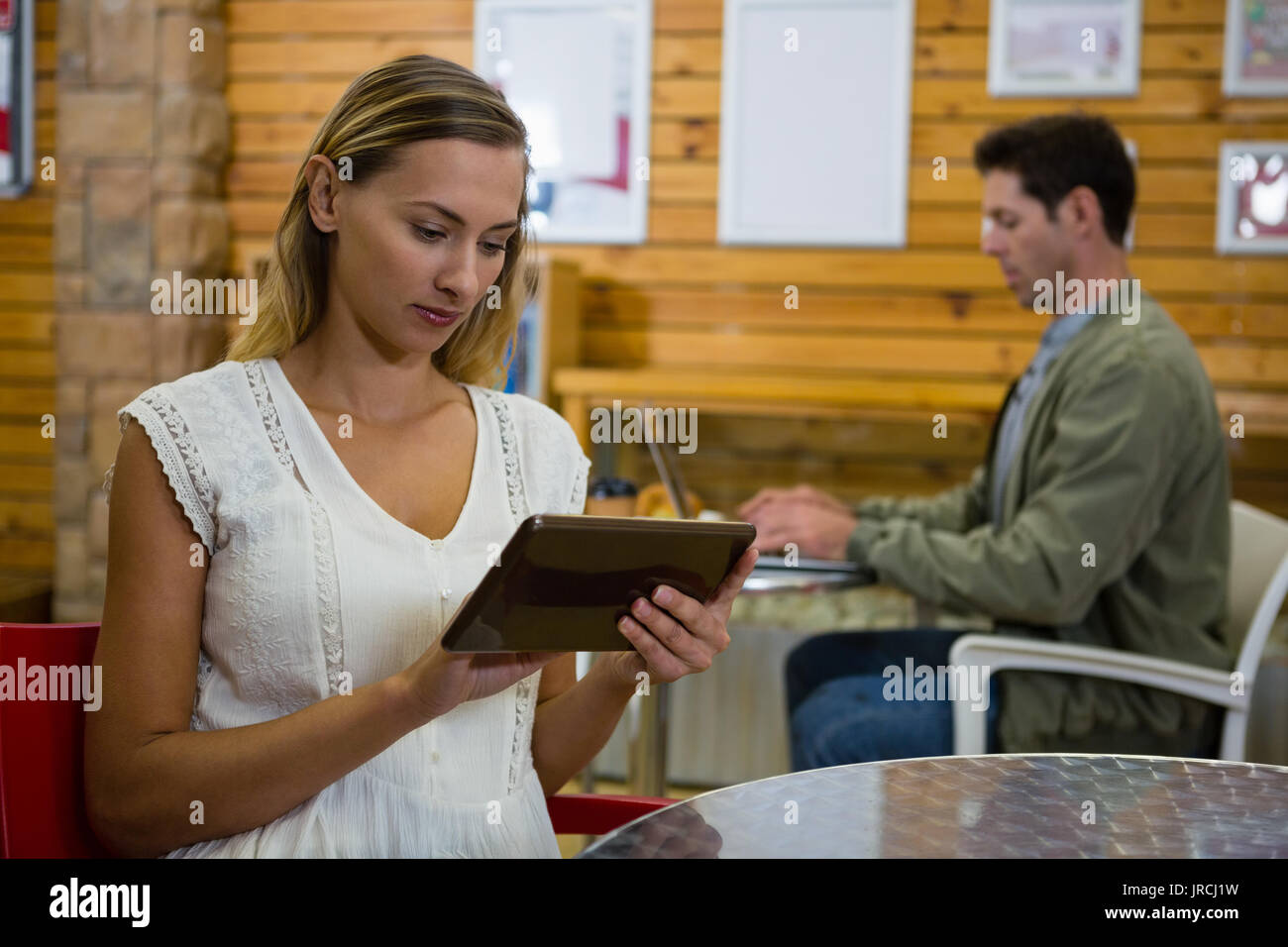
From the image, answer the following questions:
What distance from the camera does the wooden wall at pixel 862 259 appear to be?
385 centimetres

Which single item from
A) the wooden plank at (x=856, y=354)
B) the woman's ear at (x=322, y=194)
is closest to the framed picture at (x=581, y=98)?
the wooden plank at (x=856, y=354)

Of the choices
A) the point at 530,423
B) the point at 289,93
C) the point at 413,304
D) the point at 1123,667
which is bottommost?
the point at 1123,667

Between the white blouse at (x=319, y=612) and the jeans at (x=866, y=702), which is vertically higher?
the white blouse at (x=319, y=612)

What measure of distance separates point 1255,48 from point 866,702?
263 centimetres

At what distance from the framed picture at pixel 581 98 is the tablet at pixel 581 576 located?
3.22 metres

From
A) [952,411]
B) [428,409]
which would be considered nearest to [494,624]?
[428,409]

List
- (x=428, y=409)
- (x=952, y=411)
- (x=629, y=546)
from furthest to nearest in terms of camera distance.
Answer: (x=952, y=411) → (x=428, y=409) → (x=629, y=546)

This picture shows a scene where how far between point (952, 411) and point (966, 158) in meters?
0.86

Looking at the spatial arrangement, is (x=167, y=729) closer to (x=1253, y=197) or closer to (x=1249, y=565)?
(x=1249, y=565)

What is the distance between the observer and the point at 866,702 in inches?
93.1

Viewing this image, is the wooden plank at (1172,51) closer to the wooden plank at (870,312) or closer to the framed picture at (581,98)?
the wooden plank at (870,312)
